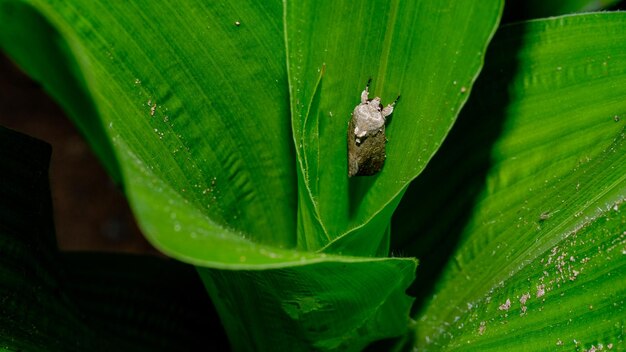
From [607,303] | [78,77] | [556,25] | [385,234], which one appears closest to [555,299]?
[607,303]

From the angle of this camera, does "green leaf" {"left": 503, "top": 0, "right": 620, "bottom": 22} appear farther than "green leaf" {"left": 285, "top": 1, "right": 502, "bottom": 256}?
Yes

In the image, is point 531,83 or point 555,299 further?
point 531,83

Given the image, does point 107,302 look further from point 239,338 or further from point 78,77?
point 78,77

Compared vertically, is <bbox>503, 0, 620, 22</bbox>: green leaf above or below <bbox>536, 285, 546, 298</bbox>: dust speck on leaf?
above

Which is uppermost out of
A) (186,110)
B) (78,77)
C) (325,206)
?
(78,77)

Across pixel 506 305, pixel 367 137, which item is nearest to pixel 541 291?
pixel 506 305

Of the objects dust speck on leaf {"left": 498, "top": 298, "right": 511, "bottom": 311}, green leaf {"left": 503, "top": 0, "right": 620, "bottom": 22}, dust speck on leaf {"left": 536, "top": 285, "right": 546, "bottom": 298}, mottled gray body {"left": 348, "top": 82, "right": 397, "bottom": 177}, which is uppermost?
mottled gray body {"left": 348, "top": 82, "right": 397, "bottom": 177}

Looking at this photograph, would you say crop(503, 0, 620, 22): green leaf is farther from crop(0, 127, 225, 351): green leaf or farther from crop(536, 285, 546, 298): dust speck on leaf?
crop(0, 127, 225, 351): green leaf

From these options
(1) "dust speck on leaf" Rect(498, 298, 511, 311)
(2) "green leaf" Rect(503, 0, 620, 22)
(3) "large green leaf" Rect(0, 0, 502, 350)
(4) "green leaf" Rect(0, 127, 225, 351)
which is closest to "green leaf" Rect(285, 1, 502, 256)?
(3) "large green leaf" Rect(0, 0, 502, 350)
